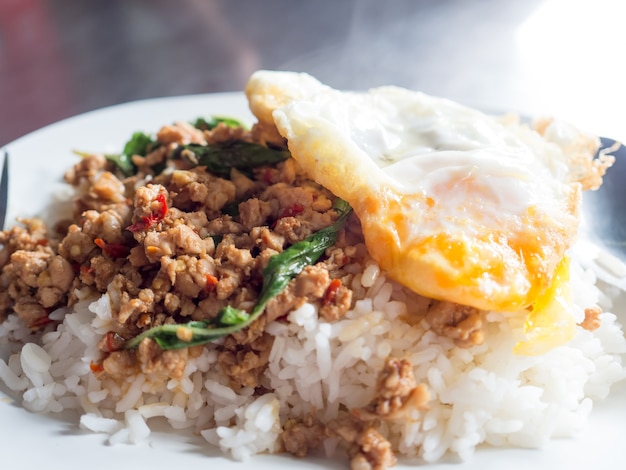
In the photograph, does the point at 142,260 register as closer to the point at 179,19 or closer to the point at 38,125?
the point at 38,125

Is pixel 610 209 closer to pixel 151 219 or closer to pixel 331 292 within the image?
pixel 331 292

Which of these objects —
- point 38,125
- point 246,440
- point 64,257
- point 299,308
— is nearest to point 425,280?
point 299,308

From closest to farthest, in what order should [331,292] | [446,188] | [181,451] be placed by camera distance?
[181,451]
[331,292]
[446,188]

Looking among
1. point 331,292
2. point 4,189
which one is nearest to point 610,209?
point 331,292

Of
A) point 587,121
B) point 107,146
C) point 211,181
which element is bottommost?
→ point 211,181

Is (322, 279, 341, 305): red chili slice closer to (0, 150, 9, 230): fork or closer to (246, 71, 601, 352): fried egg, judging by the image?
(246, 71, 601, 352): fried egg

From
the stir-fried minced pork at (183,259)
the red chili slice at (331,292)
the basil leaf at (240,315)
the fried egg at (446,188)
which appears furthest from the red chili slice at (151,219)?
the red chili slice at (331,292)
